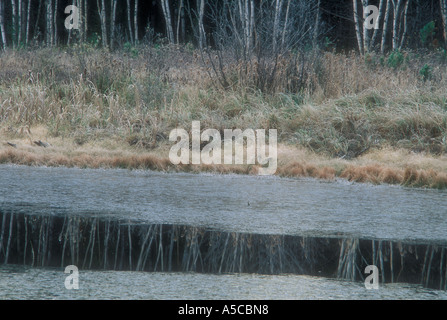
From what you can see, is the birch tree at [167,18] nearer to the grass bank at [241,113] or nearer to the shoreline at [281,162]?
the grass bank at [241,113]

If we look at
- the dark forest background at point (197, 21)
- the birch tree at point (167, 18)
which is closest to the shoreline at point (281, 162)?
the dark forest background at point (197, 21)

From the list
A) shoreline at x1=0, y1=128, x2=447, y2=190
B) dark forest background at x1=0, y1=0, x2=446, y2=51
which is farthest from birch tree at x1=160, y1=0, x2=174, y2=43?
shoreline at x1=0, y1=128, x2=447, y2=190

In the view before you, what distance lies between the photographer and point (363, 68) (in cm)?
1242

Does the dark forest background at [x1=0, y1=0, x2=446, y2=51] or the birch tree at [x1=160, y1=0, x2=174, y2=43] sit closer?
the dark forest background at [x1=0, y1=0, x2=446, y2=51]

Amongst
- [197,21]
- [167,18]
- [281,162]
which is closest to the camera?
[281,162]

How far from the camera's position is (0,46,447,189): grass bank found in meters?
8.95

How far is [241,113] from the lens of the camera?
1071 cm

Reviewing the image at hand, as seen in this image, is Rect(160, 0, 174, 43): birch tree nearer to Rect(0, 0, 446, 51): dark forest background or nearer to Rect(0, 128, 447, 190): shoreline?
Rect(0, 0, 446, 51): dark forest background

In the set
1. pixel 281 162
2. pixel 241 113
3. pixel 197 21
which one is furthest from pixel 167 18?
pixel 281 162

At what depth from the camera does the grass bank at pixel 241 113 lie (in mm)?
8945

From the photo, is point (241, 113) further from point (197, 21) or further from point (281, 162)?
point (197, 21)

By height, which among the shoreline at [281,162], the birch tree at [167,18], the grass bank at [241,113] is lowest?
the shoreline at [281,162]

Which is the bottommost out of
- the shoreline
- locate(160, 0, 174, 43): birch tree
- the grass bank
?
the shoreline
